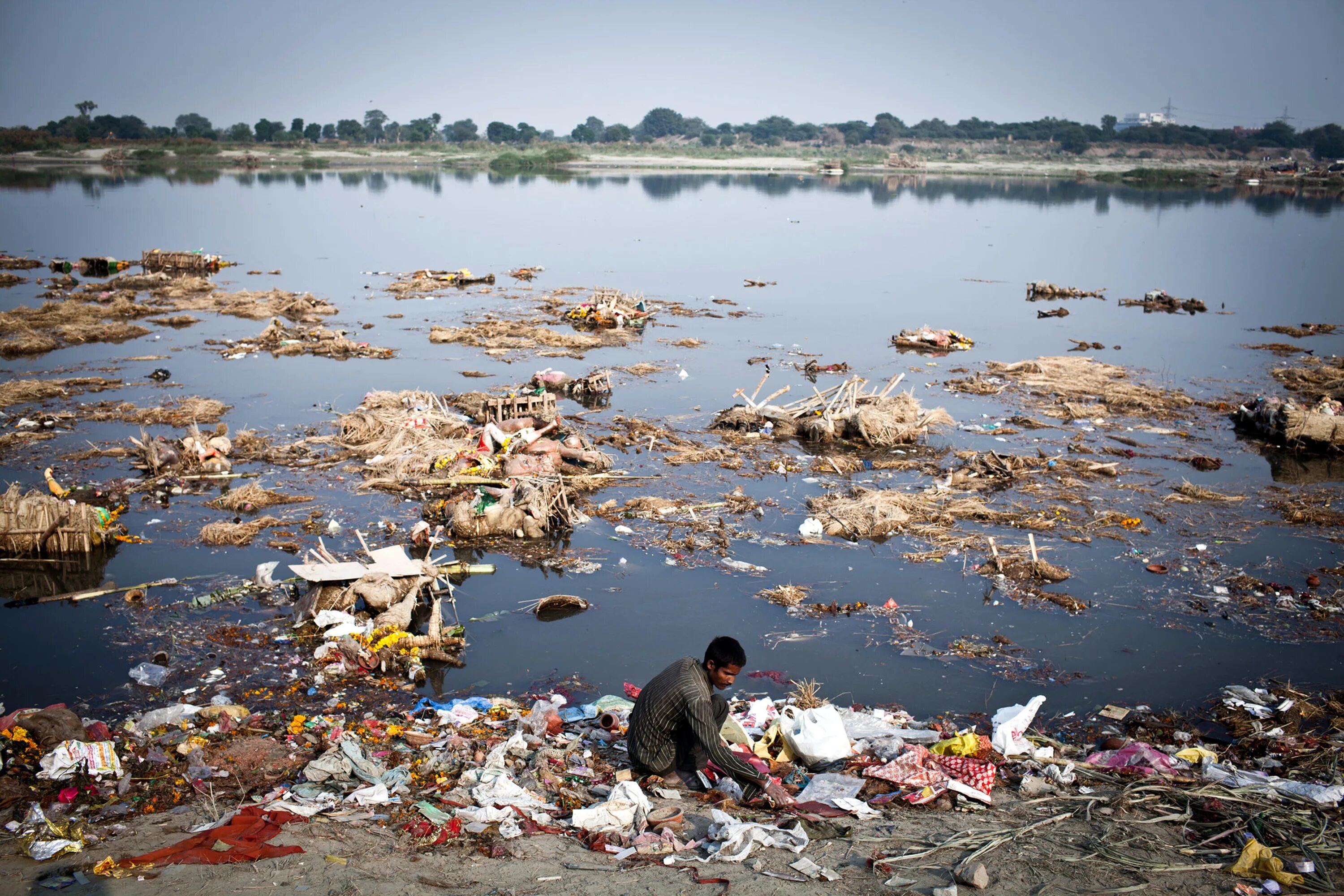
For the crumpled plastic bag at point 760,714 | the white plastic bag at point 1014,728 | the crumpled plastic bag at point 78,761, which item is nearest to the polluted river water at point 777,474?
the white plastic bag at point 1014,728

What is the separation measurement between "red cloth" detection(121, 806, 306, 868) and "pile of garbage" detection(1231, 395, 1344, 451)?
597 inches

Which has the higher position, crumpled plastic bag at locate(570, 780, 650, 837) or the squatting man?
the squatting man

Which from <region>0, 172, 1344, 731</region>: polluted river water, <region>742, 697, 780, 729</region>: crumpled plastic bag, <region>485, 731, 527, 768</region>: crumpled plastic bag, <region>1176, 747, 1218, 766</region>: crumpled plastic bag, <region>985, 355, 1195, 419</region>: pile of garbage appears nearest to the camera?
<region>485, 731, 527, 768</region>: crumpled plastic bag

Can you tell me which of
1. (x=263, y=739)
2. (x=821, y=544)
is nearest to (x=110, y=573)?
(x=263, y=739)

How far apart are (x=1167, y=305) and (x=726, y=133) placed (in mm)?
173138

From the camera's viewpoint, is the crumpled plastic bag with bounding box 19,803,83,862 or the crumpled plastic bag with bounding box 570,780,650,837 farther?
the crumpled plastic bag with bounding box 570,780,650,837

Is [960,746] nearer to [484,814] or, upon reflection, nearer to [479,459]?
[484,814]

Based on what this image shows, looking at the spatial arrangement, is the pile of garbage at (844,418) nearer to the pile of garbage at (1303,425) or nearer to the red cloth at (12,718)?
the pile of garbage at (1303,425)

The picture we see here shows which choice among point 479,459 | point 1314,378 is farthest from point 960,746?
point 1314,378

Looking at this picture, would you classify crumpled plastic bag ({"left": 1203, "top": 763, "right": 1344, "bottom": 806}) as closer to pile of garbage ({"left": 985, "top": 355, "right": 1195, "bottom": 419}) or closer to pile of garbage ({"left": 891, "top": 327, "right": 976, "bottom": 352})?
pile of garbage ({"left": 985, "top": 355, "right": 1195, "bottom": 419})

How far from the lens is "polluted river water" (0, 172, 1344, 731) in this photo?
818 centimetres

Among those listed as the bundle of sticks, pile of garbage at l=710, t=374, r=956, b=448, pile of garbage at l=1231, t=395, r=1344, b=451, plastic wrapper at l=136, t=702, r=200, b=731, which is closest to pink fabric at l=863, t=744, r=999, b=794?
plastic wrapper at l=136, t=702, r=200, b=731

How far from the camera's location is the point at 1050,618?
904 cm

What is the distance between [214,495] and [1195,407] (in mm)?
16708
